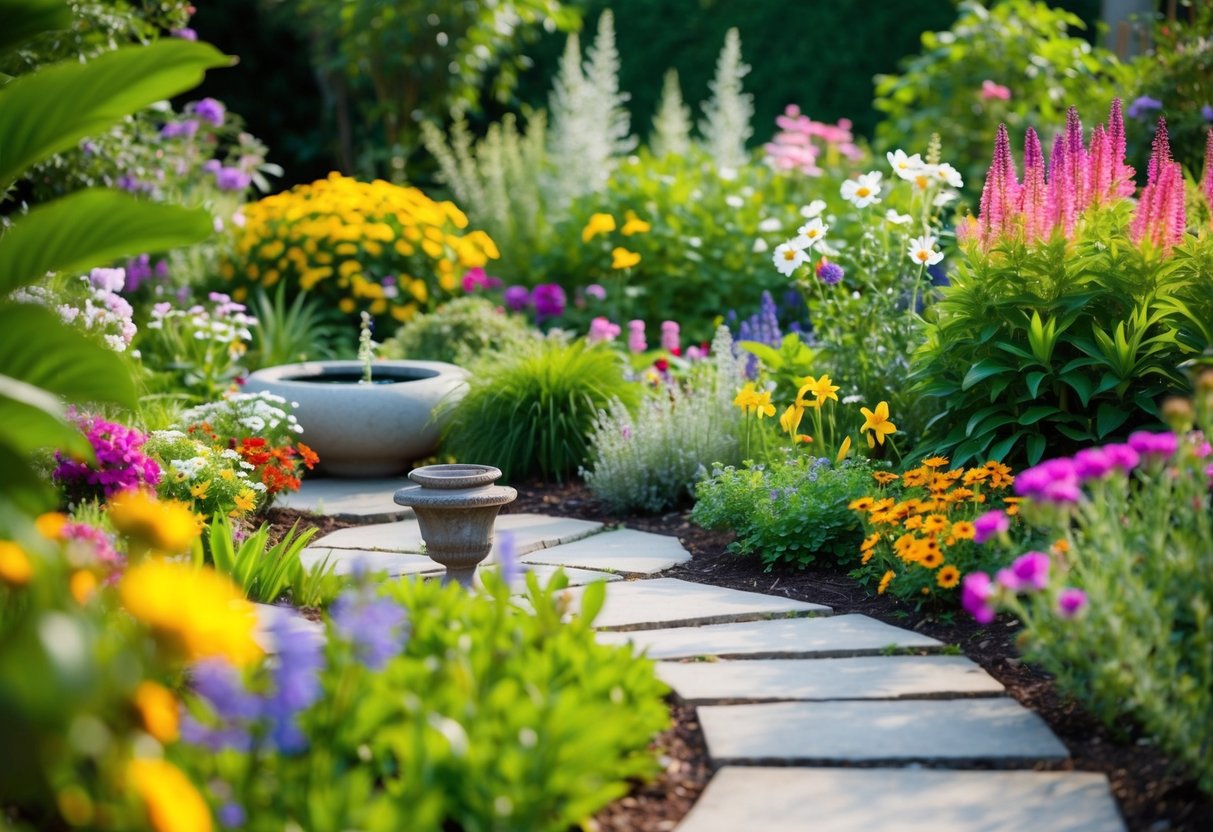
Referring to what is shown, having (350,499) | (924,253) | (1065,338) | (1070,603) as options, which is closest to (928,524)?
(1065,338)

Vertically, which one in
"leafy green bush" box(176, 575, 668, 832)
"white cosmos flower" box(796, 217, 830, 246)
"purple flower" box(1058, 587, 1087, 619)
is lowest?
"leafy green bush" box(176, 575, 668, 832)

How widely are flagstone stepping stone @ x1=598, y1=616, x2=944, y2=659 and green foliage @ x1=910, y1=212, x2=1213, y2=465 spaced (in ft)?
2.55

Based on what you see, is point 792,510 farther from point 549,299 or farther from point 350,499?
point 549,299

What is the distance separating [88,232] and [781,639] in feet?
5.92

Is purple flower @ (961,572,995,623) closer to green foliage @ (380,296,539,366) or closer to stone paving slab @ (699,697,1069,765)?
stone paving slab @ (699,697,1069,765)

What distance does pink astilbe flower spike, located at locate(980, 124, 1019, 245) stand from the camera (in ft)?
12.2

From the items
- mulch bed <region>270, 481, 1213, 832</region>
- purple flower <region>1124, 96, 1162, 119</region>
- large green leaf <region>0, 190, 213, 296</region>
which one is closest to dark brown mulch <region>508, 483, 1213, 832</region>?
A: mulch bed <region>270, 481, 1213, 832</region>

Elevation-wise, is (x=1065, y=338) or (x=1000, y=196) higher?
(x=1000, y=196)

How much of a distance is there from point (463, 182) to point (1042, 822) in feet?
22.5

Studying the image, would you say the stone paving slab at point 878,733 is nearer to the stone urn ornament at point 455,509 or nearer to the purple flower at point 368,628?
the purple flower at point 368,628

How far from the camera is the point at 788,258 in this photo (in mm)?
4633

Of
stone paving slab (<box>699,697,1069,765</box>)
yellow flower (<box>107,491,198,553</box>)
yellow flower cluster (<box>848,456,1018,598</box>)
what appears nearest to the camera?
yellow flower (<box>107,491,198,553</box>)

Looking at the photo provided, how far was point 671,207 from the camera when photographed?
23.1 ft

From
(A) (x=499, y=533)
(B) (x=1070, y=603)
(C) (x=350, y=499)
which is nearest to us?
(B) (x=1070, y=603)
